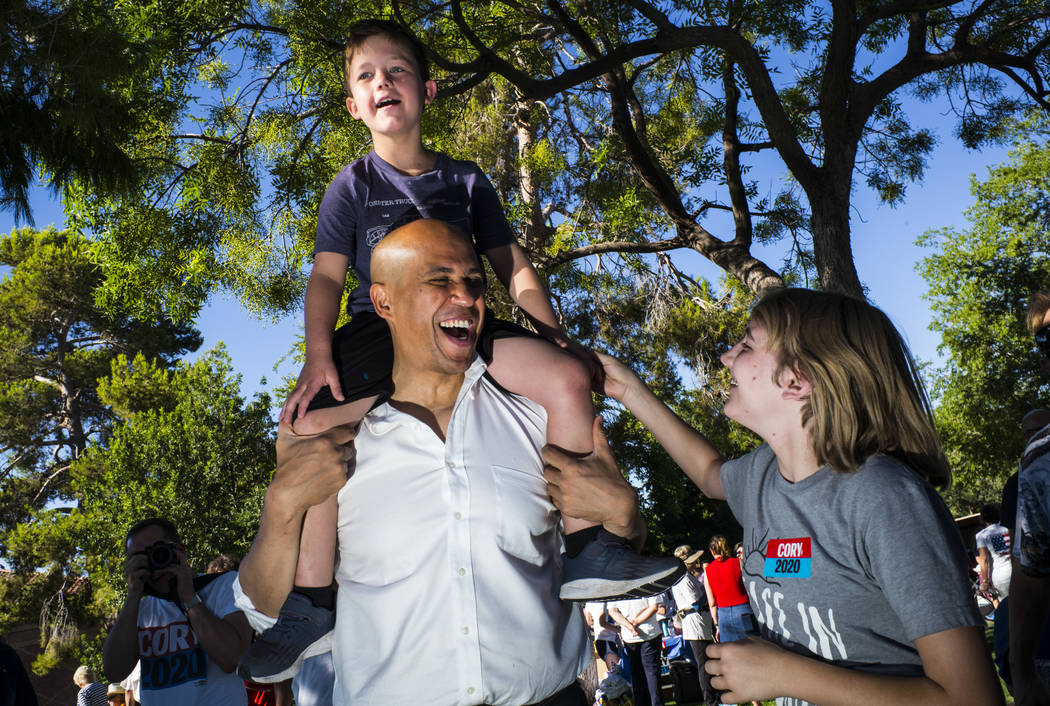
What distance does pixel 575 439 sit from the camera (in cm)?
225

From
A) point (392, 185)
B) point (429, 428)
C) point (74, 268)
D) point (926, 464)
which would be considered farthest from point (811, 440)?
point (74, 268)

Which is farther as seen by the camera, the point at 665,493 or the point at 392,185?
the point at 665,493

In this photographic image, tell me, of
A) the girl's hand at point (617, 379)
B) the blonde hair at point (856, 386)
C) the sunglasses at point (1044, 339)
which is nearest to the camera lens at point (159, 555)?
the girl's hand at point (617, 379)

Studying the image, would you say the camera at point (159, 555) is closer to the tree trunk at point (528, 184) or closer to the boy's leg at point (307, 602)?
the boy's leg at point (307, 602)

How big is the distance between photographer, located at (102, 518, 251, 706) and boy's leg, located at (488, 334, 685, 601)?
9.50 feet

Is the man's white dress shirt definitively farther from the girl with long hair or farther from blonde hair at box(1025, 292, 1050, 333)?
blonde hair at box(1025, 292, 1050, 333)

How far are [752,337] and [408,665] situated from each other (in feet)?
4.12

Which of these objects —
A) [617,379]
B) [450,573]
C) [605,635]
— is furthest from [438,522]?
[605,635]

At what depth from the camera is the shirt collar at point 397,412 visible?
2.19 meters

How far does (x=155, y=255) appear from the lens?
10344 millimetres

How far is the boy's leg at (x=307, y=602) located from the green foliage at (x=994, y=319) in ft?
79.2

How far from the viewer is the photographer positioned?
175 inches

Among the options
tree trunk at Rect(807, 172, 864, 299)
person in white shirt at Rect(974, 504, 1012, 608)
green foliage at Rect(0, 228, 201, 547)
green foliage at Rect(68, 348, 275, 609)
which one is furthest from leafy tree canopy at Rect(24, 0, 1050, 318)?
green foliage at Rect(0, 228, 201, 547)

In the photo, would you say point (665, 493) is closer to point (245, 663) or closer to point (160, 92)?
point (160, 92)
